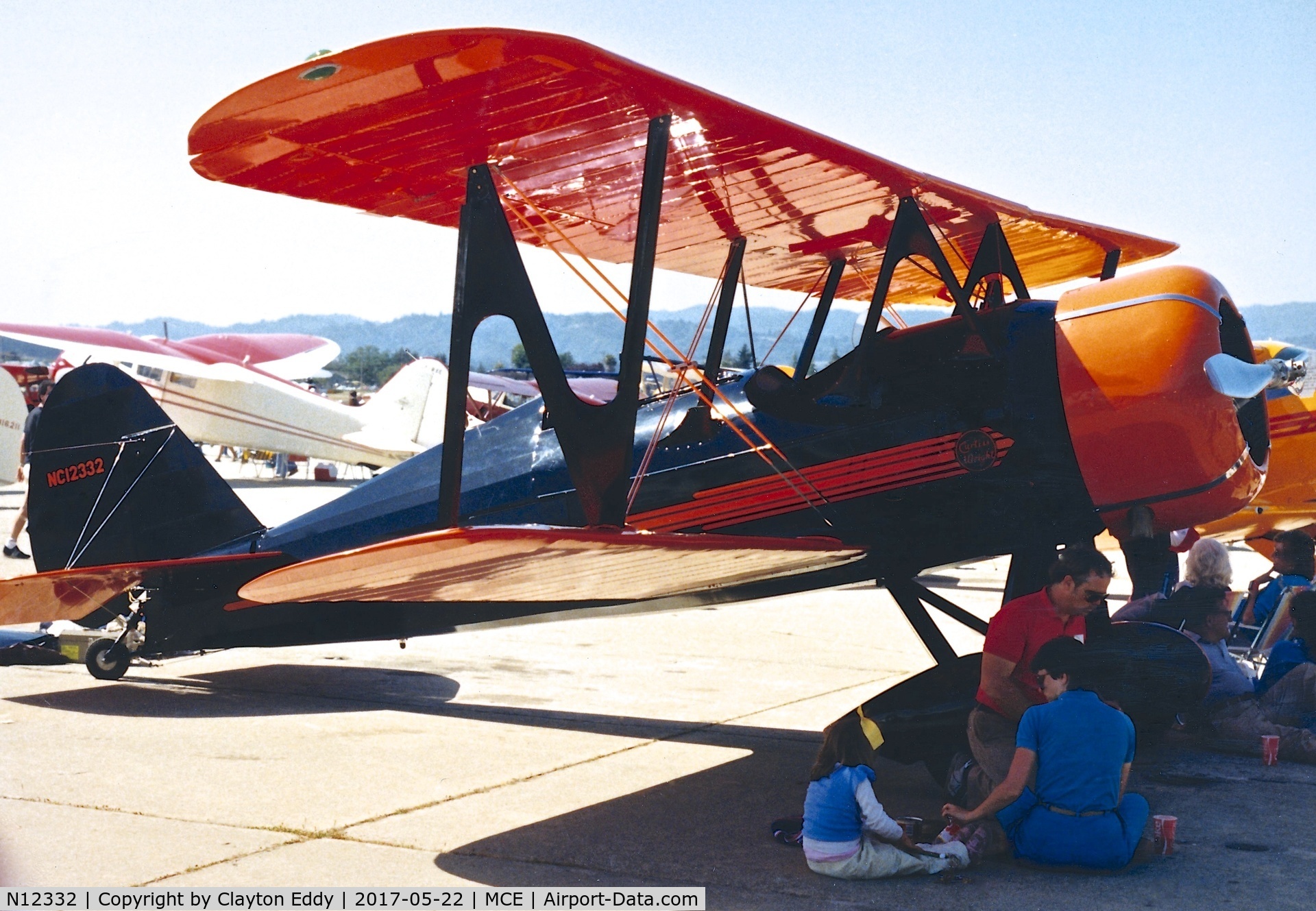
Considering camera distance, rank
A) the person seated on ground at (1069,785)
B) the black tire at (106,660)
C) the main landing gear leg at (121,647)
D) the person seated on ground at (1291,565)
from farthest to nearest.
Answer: the person seated on ground at (1291,565) → the black tire at (106,660) → the main landing gear leg at (121,647) → the person seated on ground at (1069,785)

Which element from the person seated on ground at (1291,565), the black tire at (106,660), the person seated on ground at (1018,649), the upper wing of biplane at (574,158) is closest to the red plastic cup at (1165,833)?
the person seated on ground at (1018,649)

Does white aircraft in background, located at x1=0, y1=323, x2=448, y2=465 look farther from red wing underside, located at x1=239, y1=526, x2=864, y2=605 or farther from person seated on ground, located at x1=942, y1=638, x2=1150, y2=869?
person seated on ground, located at x1=942, y1=638, x2=1150, y2=869

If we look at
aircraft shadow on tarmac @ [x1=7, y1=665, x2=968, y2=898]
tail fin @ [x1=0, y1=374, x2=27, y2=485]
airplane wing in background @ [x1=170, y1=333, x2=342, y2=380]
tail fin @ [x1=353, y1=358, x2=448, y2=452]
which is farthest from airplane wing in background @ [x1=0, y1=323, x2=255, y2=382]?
aircraft shadow on tarmac @ [x1=7, y1=665, x2=968, y2=898]

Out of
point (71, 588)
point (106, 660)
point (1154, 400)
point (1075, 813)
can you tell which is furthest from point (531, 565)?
point (106, 660)

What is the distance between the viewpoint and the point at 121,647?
6.83 meters

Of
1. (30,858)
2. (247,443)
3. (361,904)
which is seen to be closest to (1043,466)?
(361,904)

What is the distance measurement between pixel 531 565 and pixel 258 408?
26114 millimetres

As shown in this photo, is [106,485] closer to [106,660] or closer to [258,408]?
[106,660]

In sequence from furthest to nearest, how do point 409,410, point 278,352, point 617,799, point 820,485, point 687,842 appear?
point 278,352, point 409,410, point 820,485, point 617,799, point 687,842

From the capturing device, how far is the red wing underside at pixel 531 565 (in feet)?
12.4

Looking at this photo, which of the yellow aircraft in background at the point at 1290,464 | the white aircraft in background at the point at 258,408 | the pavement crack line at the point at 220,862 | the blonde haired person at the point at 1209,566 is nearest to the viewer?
the pavement crack line at the point at 220,862

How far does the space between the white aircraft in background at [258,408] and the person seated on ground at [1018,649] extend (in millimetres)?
24487

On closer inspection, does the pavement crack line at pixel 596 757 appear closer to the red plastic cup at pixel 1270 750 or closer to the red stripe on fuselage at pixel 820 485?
the red stripe on fuselage at pixel 820 485

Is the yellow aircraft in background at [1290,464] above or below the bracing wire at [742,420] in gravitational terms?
below
